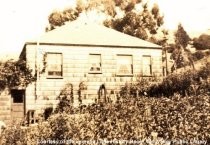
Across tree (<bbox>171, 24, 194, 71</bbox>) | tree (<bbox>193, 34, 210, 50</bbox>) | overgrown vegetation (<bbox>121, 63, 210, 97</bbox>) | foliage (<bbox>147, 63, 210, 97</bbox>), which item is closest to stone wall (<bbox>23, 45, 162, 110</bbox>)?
overgrown vegetation (<bbox>121, 63, 210, 97</bbox>)

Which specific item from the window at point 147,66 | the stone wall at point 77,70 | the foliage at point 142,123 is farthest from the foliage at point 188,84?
the window at point 147,66

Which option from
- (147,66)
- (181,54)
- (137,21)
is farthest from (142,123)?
(137,21)

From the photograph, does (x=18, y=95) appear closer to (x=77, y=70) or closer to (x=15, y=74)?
(x=15, y=74)

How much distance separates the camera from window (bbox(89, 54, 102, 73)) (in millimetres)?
29188

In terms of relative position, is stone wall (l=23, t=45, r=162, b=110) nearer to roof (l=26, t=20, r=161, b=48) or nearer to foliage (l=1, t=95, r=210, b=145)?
roof (l=26, t=20, r=161, b=48)

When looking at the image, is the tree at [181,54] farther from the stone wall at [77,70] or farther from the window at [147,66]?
the stone wall at [77,70]

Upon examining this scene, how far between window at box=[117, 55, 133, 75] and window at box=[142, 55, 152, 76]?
1.10 metres

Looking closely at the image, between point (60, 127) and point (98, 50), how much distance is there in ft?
59.0

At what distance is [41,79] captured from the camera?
2775cm

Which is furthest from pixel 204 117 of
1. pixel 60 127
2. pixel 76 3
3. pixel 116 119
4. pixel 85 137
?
pixel 76 3

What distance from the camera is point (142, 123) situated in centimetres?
1030

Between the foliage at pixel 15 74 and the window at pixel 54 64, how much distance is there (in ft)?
4.61

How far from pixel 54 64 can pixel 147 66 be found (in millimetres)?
7174

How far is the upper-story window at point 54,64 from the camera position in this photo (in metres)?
28.2
